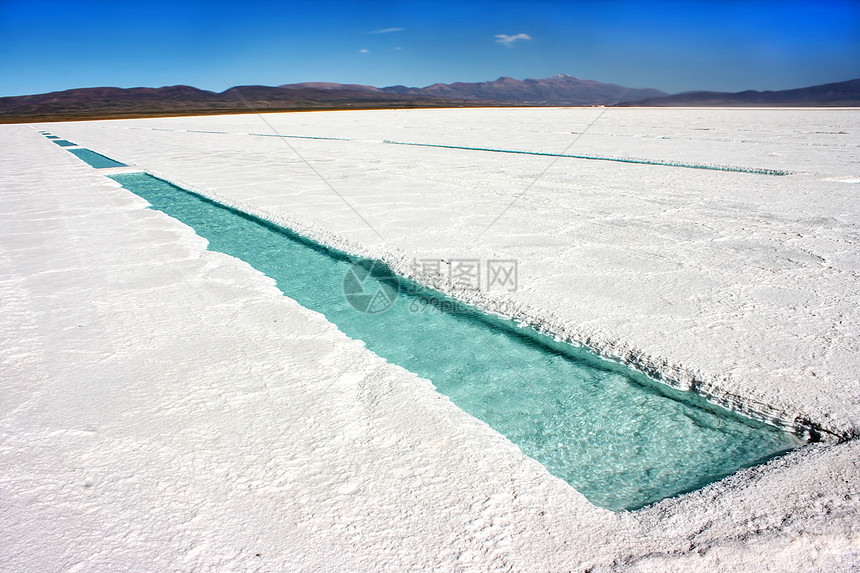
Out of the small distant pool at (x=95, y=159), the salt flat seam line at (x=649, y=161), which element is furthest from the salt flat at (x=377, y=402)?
the small distant pool at (x=95, y=159)

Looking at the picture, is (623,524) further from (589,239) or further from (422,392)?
(589,239)

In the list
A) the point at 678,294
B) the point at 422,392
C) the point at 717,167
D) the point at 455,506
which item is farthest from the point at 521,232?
the point at 717,167

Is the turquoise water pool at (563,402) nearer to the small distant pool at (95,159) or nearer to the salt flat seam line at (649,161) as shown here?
the salt flat seam line at (649,161)

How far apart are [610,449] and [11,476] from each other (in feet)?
3.99

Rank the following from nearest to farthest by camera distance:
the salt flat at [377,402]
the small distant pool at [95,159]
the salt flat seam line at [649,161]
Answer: the salt flat at [377,402], the salt flat seam line at [649,161], the small distant pool at [95,159]

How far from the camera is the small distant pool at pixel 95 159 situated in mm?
7597

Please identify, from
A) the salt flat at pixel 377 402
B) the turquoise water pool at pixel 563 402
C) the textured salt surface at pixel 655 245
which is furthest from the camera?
the textured salt surface at pixel 655 245

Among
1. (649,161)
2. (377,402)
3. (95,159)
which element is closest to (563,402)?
(377,402)

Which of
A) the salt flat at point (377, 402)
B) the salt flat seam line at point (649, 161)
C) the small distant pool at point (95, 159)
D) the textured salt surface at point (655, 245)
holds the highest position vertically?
the salt flat seam line at point (649, 161)

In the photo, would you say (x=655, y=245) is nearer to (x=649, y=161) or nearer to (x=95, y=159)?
(x=649, y=161)

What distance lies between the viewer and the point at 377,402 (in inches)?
53.9

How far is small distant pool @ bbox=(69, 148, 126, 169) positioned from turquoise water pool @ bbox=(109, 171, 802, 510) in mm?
6608

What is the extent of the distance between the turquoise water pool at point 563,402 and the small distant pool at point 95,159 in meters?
6.61

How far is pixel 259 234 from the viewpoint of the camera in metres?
3.33
